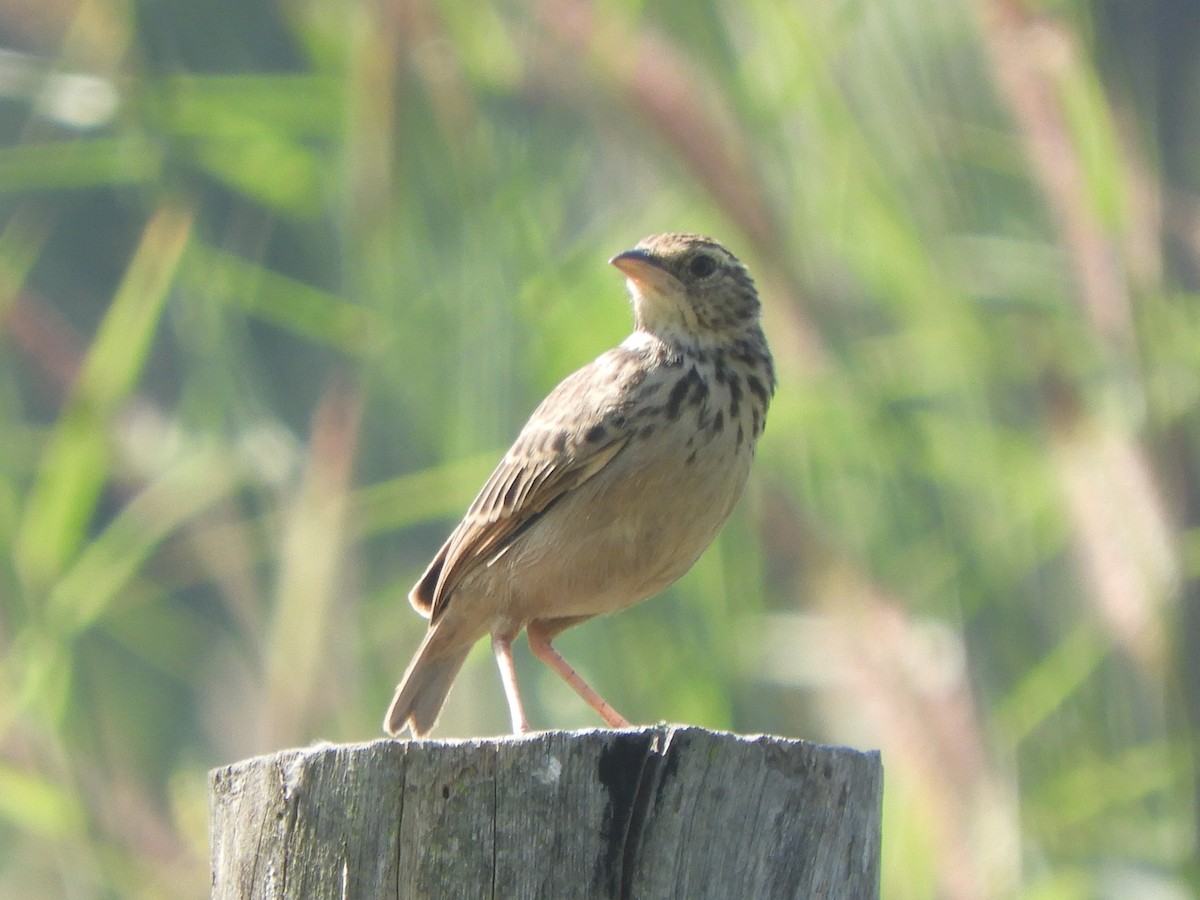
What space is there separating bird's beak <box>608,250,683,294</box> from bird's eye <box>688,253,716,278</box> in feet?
0.24

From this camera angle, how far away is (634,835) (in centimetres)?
253

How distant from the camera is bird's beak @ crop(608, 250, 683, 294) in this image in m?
4.68

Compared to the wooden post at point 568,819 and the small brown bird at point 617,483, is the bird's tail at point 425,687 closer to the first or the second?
the small brown bird at point 617,483

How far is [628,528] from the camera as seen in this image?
4.18 meters

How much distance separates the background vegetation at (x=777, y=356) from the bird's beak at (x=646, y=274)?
135 centimetres

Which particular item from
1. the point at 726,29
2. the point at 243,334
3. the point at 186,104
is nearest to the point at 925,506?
the point at 726,29

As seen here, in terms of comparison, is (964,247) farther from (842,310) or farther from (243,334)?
(243,334)

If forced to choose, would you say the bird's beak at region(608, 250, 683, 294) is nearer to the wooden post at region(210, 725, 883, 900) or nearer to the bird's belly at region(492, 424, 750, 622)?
the bird's belly at region(492, 424, 750, 622)

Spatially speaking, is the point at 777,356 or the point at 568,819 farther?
the point at 777,356

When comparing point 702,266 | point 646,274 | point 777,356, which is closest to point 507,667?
point 646,274

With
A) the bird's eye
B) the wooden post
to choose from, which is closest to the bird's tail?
the bird's eye

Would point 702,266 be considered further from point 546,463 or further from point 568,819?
point 568,819

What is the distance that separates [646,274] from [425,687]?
1.38m

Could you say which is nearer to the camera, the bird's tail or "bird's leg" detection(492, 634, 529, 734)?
"bird's leg" detection(492, 634, 529, 734)
